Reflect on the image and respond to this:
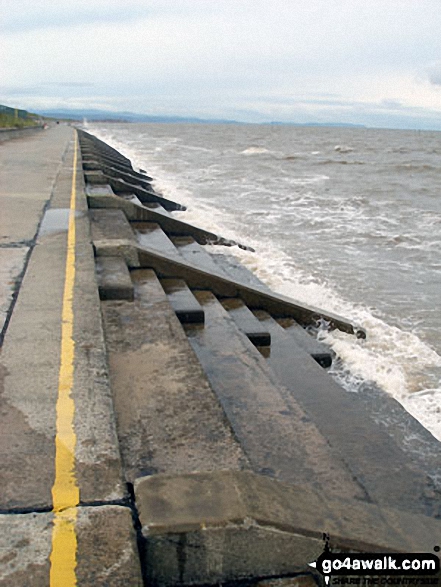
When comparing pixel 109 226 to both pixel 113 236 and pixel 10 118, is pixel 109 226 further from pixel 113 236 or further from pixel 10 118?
pixel 10 118

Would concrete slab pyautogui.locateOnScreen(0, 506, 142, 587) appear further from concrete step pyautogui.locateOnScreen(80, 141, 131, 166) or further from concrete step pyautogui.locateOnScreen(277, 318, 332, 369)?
concrete step pyautogui.locateOnScreen(80, 141, 131, 166)

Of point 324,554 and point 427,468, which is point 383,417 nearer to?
point 427,468

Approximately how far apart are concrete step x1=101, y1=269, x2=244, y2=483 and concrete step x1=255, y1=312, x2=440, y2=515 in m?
0.85

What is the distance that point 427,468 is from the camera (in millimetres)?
3699

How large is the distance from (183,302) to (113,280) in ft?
→ 2.54

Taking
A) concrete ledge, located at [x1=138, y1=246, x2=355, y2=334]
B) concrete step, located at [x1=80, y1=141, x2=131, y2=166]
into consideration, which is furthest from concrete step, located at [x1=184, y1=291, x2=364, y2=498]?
concrete step, located at [x1=80, y1=141, x2=131, y2=166]

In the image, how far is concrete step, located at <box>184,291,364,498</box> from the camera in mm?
2982

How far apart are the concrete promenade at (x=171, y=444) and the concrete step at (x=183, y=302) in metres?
0.03

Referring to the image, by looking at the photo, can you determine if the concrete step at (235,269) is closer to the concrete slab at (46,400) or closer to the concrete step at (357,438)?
the concrete step at (357,438)

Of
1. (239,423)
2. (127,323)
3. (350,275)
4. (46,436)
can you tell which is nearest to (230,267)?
(350,275)

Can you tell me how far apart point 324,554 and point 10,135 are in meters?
29.9

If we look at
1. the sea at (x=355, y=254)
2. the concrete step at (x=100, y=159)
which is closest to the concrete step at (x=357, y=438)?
the sea at (x=355, y=254)

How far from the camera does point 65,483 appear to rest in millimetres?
2221

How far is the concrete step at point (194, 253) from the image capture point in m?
8.47
